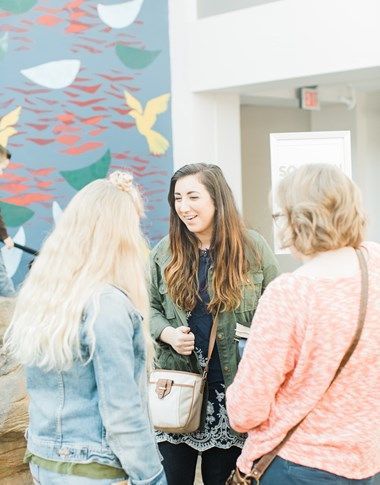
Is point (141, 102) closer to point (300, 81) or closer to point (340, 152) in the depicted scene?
point (300, 81)

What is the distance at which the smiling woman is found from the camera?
2713 mm

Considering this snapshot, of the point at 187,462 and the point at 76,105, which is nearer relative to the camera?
the point at 187,462

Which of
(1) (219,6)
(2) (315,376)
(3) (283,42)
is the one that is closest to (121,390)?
(2) (315,376)

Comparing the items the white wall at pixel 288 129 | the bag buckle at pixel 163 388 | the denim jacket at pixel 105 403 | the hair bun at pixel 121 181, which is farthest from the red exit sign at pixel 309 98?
the denim jacket at pixel 105 403

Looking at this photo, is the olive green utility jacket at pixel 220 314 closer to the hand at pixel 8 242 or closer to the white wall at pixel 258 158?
the hand at pixel 8 242

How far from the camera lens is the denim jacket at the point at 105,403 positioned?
6.29 feet

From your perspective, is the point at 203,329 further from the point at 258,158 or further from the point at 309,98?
the point at 258,158

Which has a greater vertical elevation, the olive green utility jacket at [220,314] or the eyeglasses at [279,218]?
the eyeglasses at [279,218]

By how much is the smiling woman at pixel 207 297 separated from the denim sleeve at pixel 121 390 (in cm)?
74

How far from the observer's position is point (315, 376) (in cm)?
185

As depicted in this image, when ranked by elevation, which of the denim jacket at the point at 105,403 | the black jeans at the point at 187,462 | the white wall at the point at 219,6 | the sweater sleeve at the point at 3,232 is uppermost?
the white wall at the point at 219,6

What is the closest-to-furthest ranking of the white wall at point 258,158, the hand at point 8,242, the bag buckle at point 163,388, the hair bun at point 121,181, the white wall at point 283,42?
the hair bun at point 121,181 → the bag buckle at point 163,388 → the hand at point 8,242 → the white wall at point 283,42 → the white wall at point 258,158

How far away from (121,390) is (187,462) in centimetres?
96

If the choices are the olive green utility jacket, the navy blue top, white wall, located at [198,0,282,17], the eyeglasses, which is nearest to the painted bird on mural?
white wall, located at [198,0,282,17]
